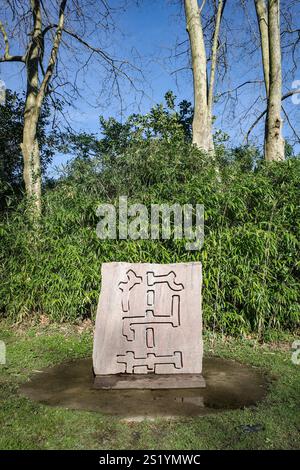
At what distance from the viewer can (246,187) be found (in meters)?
4.81

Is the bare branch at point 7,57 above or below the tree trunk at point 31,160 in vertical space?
above

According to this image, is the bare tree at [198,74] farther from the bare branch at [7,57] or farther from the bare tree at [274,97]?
the bare branch at [7,57]

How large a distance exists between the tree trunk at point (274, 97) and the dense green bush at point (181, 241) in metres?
1.20

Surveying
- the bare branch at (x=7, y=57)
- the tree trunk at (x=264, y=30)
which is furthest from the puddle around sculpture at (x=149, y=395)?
the tree trunk at (x=264, y=30)

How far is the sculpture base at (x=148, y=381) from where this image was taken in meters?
3.50

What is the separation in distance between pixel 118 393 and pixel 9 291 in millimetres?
2512

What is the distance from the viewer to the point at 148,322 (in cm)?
376

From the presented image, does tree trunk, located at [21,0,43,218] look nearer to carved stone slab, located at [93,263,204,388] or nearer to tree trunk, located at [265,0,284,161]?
carved stone slab, located at [93,263,204,388]

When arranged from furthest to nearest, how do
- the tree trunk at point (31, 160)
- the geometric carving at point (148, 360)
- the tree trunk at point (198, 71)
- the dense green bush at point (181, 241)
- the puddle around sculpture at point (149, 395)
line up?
the tree trunk at point (198, 71) → the tree trunk at point (31, 160) → the dense green bush at point (181, 241) → the geometric carving at point (148, 360) → the puddle around sculpture at point (149, 395)

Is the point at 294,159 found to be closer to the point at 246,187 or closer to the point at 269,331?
the point at 246,187

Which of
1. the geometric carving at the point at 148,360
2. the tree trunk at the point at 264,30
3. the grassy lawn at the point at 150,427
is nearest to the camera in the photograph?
the grassy lawn at the point at 150,427
